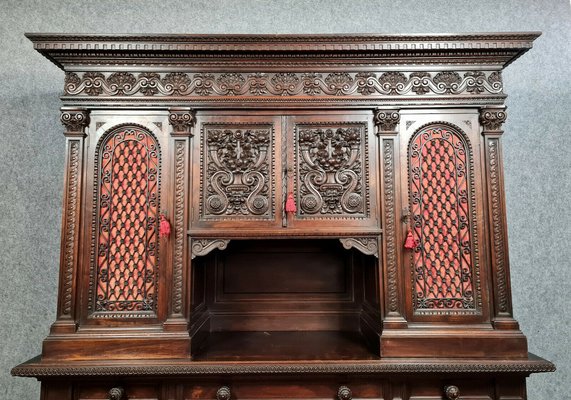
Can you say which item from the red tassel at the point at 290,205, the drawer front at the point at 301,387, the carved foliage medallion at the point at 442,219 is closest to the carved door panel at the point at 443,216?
the carved foliage medallion at the point at 442,219

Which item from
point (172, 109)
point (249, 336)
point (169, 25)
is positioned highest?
point (169, 25)

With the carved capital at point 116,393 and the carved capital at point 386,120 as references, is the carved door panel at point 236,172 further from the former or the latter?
the carved capital at point 116,393

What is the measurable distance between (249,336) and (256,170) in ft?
3.48

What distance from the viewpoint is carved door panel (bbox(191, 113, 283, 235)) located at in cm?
189

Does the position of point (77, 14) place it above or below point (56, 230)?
above

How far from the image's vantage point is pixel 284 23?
266cm

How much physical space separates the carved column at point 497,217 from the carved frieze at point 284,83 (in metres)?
0.18

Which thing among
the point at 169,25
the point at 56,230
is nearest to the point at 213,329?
the point at 56,230

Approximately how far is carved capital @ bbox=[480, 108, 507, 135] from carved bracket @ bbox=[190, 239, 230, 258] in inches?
59.9

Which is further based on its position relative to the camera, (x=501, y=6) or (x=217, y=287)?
(x=501, y=6)

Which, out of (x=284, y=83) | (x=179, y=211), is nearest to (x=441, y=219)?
(x=284, y=83)

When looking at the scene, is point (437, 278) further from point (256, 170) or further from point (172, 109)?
point (172, 109)

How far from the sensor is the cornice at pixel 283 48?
1.85 metres

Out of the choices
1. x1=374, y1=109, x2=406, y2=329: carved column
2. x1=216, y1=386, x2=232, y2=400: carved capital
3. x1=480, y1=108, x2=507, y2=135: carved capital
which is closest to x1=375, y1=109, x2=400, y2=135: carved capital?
x1=374, y1=109, x2=406, y2=329: carved column
